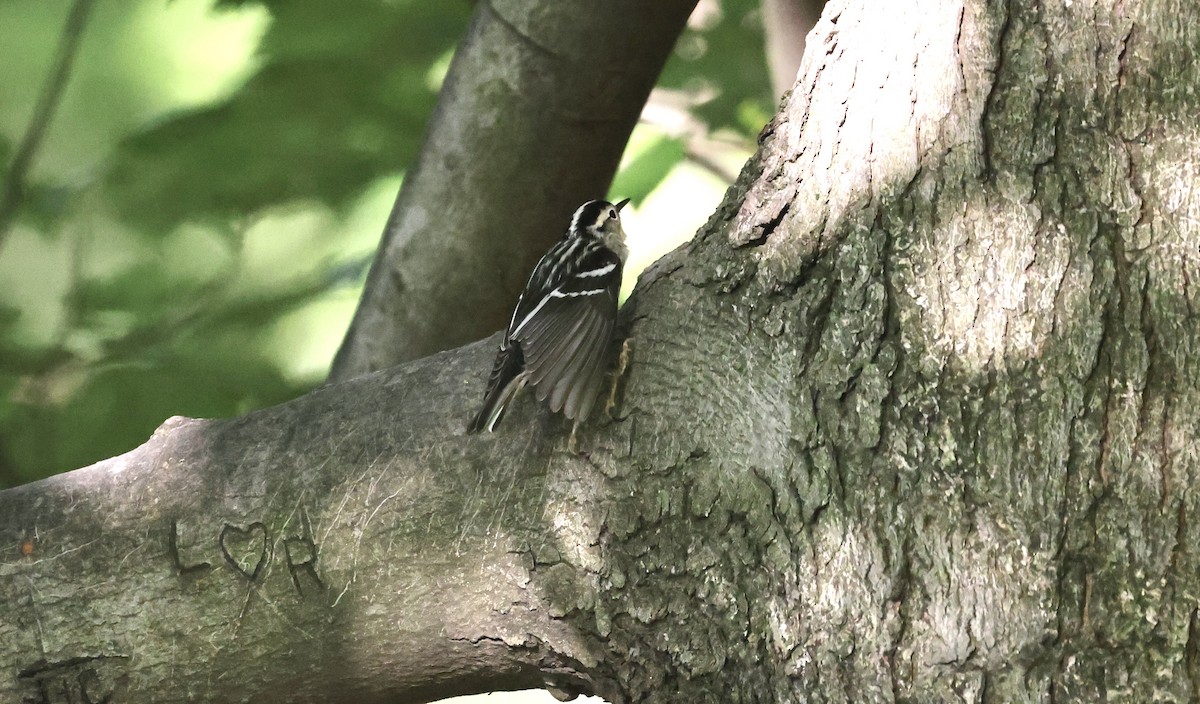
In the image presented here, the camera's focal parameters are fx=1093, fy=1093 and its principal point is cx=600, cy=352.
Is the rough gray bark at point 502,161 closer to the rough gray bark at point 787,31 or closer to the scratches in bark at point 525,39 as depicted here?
the scratches in bark at point 525,39

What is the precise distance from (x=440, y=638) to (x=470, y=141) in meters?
1.53

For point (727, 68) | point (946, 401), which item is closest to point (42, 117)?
point (727, 68)

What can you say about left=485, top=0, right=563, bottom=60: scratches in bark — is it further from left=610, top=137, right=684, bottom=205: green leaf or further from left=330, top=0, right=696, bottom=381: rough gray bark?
left=610, top=137, right=684, bottom=205: green leaf

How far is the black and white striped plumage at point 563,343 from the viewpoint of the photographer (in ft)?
6.61

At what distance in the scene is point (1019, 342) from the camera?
66.8 inches

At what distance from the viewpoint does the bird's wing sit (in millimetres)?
2012

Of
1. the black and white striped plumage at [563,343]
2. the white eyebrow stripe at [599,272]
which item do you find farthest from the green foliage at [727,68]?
the white eyebrow stripe at [599,272]

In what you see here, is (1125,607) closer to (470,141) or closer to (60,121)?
(470,141)

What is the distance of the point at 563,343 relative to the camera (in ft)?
6.85

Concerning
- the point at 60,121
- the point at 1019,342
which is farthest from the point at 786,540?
the point at 60,121

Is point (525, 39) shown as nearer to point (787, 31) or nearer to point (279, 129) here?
point (279, 129)

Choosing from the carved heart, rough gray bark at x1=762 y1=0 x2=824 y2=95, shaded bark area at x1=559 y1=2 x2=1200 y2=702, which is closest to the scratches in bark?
rough gray bark at x1=762 y1=0 x2=824 y2=95

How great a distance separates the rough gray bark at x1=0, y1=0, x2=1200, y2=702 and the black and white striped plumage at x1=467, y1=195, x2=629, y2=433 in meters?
0.06

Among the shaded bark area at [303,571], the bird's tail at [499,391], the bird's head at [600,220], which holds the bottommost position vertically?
the shaded bark area at [303,571]
